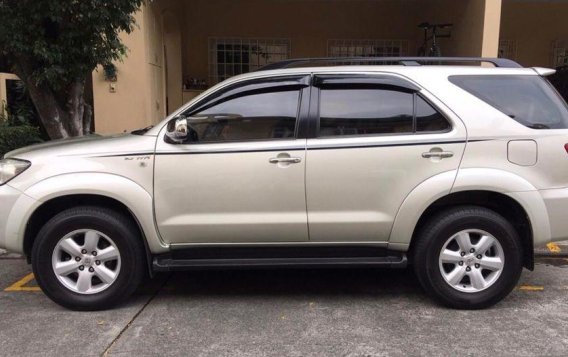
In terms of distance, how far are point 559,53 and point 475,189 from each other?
1154 centimetres

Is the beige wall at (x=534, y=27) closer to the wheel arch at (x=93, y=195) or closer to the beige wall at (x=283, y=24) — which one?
the beige wall at (x=283, y=24)

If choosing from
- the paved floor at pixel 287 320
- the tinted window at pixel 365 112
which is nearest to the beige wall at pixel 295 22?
the paved floor at pixel 287 320

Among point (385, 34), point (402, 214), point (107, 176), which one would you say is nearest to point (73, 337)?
point (107, 176)

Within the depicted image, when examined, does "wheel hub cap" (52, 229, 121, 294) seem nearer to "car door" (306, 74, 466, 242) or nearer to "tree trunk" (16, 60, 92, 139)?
"car door" (306, 74, 466, 242)

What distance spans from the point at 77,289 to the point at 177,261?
81 cm

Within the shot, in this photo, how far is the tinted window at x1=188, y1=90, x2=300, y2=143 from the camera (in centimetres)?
432

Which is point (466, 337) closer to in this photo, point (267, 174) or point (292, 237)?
point (292, 237)

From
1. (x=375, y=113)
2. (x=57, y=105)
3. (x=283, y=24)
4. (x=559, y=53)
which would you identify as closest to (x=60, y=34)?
(x=57, y=105)

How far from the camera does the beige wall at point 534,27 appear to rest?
44.2 feet

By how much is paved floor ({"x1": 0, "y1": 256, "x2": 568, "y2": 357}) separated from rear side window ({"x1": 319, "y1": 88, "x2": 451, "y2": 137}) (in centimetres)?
144

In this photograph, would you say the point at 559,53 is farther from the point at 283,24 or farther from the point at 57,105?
the point at 57,105

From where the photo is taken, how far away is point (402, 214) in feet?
13.9

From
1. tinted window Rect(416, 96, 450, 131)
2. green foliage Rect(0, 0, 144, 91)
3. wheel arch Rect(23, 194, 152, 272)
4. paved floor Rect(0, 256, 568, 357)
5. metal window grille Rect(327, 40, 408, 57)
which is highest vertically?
metal window grille Rect(327, 40, 408, 57)

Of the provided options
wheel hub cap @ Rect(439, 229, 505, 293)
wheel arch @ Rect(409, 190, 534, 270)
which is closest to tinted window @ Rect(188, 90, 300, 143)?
wheel arch @ Rect(409, 190, 534, 270)
